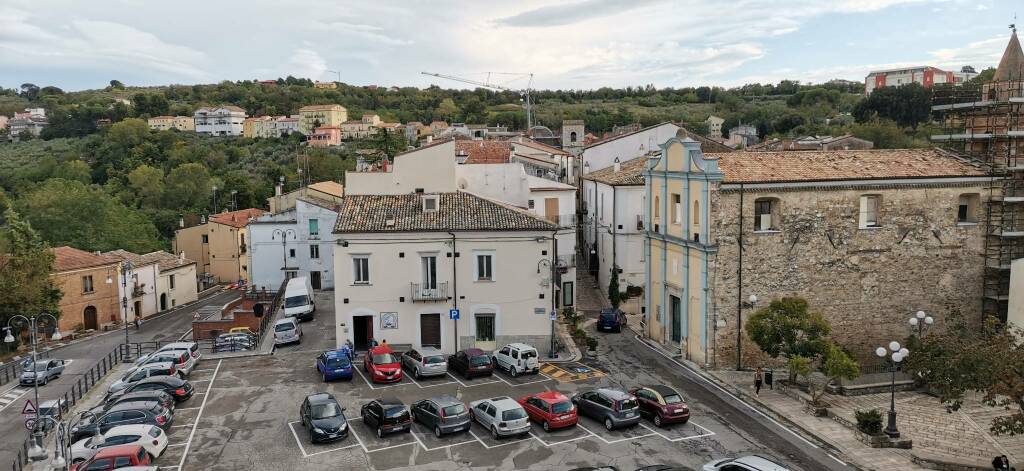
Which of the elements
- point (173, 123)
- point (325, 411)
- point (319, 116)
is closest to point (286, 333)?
point (325, 411)

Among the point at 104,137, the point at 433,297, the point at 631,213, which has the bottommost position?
the point at 433,297

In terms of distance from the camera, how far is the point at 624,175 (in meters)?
48.1

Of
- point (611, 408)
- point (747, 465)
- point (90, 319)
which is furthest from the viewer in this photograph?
point (90, 319)

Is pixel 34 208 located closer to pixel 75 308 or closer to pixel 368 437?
pixel 75 308

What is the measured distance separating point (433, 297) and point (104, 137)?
13953 cm

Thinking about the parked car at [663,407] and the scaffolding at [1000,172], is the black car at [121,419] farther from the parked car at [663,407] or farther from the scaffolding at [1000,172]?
the scaffolding at [1000,172]

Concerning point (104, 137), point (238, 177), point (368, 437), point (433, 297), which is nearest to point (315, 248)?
point (433, 297)

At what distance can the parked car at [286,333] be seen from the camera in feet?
125

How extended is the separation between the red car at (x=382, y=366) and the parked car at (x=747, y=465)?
50.1ft

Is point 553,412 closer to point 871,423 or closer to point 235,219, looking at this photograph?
point 871,423

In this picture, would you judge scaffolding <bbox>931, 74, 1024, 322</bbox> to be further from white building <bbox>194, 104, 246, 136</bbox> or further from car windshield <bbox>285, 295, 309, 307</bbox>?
white building <bbox>194, 104, 246, 136</bbox>

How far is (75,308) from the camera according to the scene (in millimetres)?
55719

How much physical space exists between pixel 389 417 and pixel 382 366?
6775 millimetres

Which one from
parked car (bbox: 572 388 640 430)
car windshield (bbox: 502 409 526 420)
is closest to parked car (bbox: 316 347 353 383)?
car windshield (bbox: 502 409 526 420)
